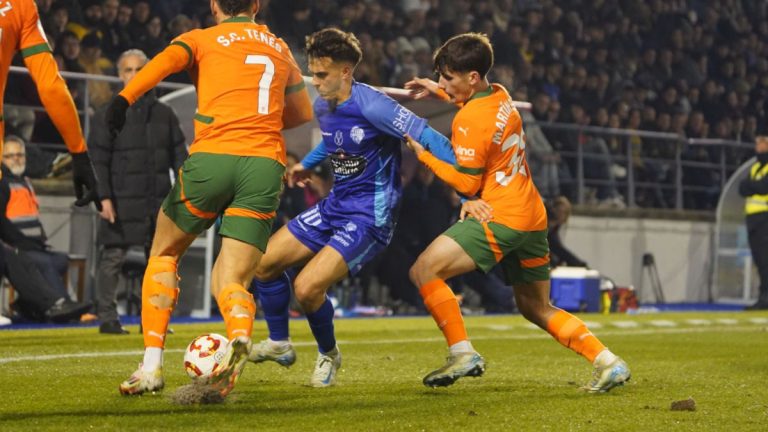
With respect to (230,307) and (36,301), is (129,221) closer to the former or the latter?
(36,301)

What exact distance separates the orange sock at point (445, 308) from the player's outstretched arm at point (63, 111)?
1.97 meters

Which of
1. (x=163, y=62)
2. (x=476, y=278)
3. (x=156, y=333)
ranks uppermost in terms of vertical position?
(x=163, y=62)

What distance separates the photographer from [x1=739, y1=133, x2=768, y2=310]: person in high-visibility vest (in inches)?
718

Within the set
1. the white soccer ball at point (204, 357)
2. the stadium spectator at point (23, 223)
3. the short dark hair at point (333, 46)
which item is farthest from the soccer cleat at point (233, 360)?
the stadium spectator at point (23, 223)

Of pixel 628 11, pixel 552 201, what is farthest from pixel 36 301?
pixel 628 11

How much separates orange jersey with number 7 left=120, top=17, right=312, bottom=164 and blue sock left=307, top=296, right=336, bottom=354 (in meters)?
1.30

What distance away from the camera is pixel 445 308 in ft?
23.3

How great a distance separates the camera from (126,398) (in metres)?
6.31

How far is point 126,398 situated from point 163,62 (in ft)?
4.98

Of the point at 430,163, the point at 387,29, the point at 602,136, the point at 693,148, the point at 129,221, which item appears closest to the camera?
the point at 430,163

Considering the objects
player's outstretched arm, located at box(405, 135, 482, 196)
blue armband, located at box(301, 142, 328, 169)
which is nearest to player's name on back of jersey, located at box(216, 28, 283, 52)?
player's outstretched arm, located at box(405, 135, 482, 196)

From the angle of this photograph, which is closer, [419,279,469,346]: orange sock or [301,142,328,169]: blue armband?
[419,279,469,346]: orange sock

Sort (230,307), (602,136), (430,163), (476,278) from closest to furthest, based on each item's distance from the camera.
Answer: (230,307), (430,163), (476,278), (602,136)

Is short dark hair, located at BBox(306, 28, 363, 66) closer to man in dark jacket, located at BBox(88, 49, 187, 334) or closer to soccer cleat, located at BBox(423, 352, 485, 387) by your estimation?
soccer cleat, located at BBox(423, 352, 485, 387)
